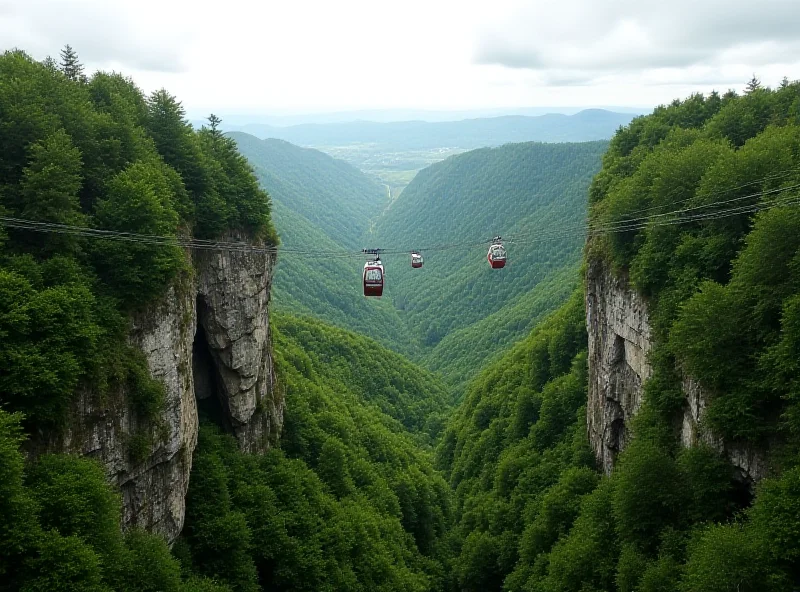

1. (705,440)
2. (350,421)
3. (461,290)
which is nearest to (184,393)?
(705,440)

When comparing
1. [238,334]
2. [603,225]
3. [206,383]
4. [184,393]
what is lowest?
[206,383]

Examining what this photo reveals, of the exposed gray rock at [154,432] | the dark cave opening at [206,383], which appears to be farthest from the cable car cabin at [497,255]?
the exposed gray rock at [154,432]

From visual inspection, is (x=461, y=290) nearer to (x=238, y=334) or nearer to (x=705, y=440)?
(x=238, y=334)

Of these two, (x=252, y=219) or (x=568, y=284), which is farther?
(x=568, y=284)

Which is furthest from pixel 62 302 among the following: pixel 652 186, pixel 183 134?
pixel 652 186

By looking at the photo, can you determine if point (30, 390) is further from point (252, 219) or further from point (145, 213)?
point (252, 219)

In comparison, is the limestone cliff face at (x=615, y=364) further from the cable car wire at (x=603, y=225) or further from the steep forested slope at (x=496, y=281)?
the steep forested slope at (x=496, y=281)
